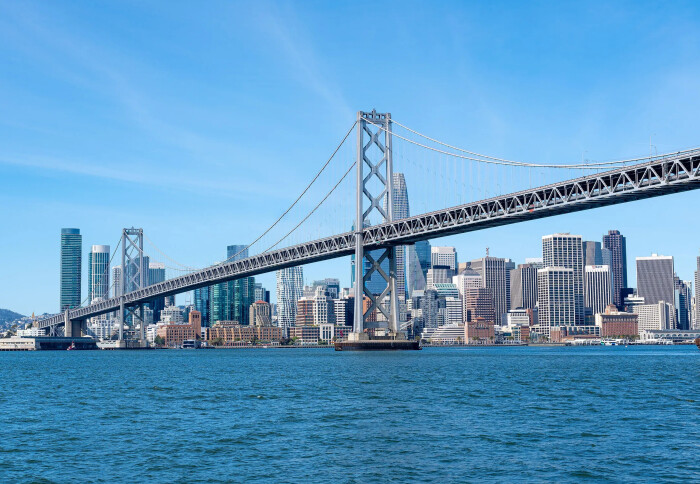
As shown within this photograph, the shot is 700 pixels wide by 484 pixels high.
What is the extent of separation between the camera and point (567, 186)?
6488 cm

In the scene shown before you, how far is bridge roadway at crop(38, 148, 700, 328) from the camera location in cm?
5641

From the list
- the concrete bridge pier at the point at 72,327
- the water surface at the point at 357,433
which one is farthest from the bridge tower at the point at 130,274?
the water surface at the point at 357,433

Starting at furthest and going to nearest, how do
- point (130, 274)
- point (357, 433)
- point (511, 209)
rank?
point (130, 274) → point (511, 209) → point (357, 433)

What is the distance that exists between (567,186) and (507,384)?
84.2ft

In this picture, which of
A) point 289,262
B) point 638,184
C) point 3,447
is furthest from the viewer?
point 289,262

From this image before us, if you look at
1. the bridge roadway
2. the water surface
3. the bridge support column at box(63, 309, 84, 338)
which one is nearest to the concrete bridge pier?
the bridge support column at box(63, 309, 84, 338)

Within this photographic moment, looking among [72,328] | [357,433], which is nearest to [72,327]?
[72,328]

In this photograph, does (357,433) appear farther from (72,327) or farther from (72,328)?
(72,328)

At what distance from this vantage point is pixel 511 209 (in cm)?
7156

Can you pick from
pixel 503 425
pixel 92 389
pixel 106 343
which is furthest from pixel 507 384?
pixel 106 343

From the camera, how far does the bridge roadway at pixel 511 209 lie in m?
56.4

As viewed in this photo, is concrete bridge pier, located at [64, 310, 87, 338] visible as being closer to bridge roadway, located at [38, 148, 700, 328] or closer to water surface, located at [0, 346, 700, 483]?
bridge roadway, located at [38, 148, 700, 328]

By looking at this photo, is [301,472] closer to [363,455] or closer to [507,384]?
[363,455]

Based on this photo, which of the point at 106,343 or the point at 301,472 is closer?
the point at 301,472
